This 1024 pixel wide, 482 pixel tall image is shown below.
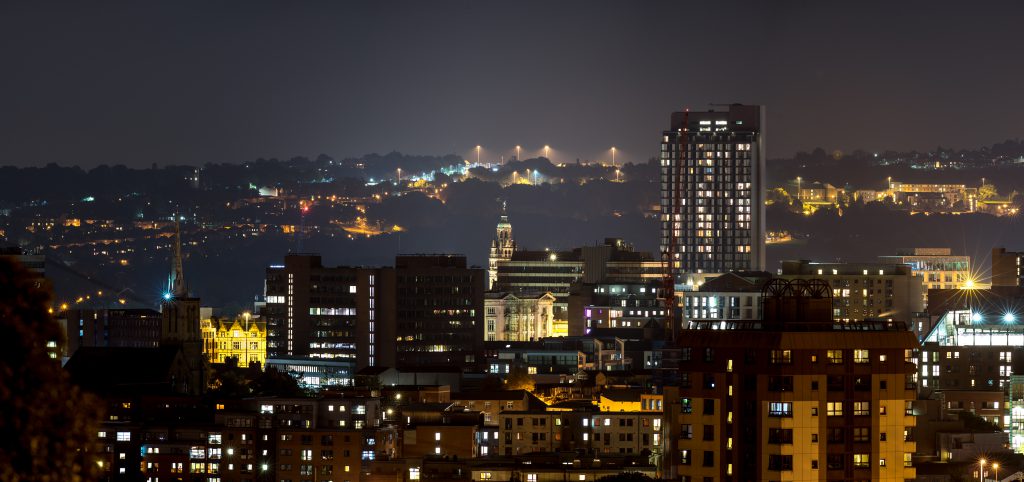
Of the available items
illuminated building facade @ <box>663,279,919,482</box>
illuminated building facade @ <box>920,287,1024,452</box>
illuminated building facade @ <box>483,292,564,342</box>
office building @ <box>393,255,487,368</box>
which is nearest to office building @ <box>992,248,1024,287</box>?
illuminated building facade @ <box>483,292,564,342</box>

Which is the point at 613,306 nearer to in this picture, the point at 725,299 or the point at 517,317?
the point at 517,317

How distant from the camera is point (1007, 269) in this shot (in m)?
180

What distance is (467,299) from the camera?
165m

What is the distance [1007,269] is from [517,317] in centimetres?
4187

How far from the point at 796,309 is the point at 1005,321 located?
76670 mm

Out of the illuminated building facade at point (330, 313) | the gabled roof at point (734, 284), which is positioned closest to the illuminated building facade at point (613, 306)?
the gabled roof at point (734, 284)

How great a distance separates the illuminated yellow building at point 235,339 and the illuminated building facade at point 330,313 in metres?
3.58

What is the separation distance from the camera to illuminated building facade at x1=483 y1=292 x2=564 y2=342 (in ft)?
602

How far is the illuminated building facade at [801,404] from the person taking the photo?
48781 millimetres

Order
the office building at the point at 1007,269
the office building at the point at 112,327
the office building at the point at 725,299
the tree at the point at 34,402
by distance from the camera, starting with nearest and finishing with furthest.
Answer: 1. the tree at the point at 34,402
2. the office building at the point at 725,299
3. the office building at the point at 112,327
4. the office building at the point at 1007,269

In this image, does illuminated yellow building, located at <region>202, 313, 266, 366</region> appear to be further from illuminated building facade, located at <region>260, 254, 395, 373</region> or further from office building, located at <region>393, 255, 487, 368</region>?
office building, located at <region>393, 255, 487, 368</region>

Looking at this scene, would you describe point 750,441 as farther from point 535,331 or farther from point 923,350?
point 535,331

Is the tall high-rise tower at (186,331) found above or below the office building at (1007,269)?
below

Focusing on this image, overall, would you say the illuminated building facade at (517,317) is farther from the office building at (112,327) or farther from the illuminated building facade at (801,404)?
the illuminated building facade at (801,404)
